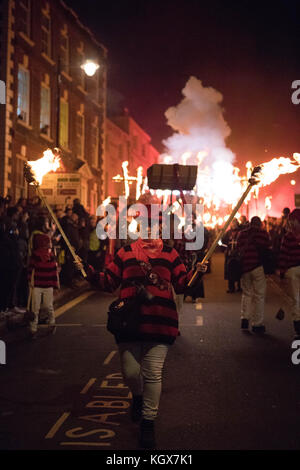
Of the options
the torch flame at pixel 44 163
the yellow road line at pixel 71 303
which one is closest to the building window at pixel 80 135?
the yellow road line at pixel 71 303

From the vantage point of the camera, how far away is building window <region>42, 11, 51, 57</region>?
25.7m

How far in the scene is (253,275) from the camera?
Answer: 9531mm

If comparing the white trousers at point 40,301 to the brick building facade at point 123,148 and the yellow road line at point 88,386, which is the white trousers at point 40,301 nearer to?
the yellow road line at point 88,386

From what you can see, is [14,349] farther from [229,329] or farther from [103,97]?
[103,97]

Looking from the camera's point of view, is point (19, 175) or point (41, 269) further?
point (19, 175)

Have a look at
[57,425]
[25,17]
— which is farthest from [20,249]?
[25,17]

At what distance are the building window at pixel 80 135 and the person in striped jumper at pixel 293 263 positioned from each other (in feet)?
72.7

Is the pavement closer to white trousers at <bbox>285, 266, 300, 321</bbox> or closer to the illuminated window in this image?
white trousers at <bbox>285, 266, 300, 321</bbox>

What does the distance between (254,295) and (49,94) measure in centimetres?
1934

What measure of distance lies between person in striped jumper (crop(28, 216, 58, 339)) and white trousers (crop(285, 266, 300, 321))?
143 inches

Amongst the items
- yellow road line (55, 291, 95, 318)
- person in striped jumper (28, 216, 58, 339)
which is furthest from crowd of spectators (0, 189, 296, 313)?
yellow road line (55, 291, 95, 318)

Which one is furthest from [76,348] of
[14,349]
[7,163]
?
[7,163]

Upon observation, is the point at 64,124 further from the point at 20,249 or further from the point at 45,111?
the point at 20,249

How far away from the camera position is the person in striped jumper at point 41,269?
29.8 ft
